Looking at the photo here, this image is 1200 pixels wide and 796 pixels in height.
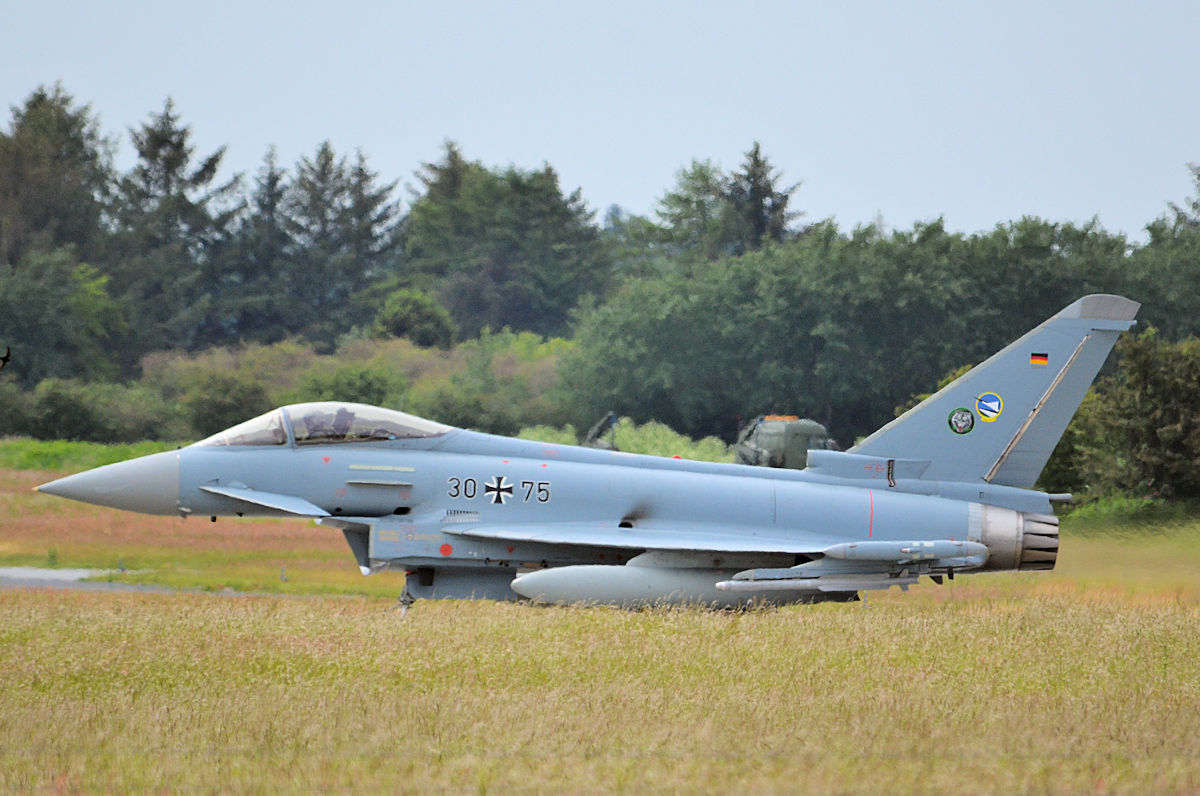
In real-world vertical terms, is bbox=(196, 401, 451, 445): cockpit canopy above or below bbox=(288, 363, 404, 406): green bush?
below

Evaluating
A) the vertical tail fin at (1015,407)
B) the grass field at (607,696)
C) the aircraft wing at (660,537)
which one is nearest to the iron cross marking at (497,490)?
the aircraft wing at (660,537)

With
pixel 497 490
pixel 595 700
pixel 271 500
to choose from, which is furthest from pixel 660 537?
pixel 595 700

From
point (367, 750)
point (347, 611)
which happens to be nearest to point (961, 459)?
point (347, 611)

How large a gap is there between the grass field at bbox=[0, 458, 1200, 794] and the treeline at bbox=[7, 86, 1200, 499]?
27.9 m

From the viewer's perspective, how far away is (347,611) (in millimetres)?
13352

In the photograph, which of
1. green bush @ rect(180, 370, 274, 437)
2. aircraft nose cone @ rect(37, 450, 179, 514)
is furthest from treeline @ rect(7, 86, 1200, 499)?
aircraft nose cone @ rect(37, 450, 179, 514)

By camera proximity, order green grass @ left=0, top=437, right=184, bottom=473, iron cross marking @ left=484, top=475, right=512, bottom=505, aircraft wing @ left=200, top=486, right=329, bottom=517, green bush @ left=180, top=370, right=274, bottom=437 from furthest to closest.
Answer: green bush @ left=180, top=370, right=274, bottom=437 < green grass @ left=0, top=437, right=184, bottom=473 < iron cross marking @ left=484, top=475, right=512, bottom=505 < aircraft wing @ left=200, top=486, right=329, bottom=517

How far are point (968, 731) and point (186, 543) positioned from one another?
15895mm

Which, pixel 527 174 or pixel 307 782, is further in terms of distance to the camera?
pixel 527 174

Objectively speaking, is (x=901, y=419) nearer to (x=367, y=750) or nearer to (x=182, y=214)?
(x=367, y=750)

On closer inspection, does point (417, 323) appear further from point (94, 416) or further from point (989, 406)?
point (989, 406)

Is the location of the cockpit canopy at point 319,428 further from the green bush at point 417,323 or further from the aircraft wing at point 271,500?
the green bush at point 417,323

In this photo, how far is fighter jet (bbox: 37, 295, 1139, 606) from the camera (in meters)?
13.5

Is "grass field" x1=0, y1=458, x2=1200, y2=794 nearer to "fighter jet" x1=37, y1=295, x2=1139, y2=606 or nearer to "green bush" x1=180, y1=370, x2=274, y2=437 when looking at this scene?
"fighter jet" x1=37, y1=295, x2=1139, y2=606
